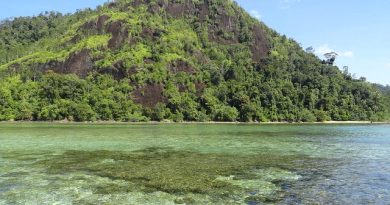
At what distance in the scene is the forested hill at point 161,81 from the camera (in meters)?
143

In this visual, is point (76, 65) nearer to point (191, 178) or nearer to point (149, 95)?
point (149, 95)

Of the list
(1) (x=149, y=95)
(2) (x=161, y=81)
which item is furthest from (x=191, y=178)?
(2) (x=161, y=81)

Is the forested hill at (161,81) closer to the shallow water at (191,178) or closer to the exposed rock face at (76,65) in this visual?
the exposed rock face at (76,65)

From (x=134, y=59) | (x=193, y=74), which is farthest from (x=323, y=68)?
(x=134, y=59)

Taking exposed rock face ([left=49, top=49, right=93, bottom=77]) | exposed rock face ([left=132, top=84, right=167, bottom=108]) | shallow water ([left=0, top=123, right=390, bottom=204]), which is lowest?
shallow water ([left=0, top=123, right=390, bottom=204])

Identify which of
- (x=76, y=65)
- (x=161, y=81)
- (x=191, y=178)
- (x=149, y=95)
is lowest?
(x=191, y=178)

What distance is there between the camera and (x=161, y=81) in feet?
517

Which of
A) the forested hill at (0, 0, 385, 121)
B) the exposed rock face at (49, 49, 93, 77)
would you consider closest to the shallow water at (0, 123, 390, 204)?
the forested hill at (0, 0, 385, 121)

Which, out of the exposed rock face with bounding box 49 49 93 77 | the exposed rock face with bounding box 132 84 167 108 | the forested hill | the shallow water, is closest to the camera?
the shallow water

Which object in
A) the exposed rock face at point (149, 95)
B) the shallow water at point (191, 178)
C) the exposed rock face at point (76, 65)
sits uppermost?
the exposed rock face at point (76, 65)

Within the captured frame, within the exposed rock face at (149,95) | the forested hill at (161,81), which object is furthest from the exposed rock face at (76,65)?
the exposed rock face at (149,95)

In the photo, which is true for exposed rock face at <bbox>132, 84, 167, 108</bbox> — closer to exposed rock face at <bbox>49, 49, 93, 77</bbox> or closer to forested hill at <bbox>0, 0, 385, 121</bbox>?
forested hill at <bbox>0, 0, 385, 121</bbox>

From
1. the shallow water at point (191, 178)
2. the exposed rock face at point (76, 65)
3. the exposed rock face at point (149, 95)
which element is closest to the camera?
the shallow water at point (191, 178)

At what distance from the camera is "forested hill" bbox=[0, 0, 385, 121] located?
469 feet
